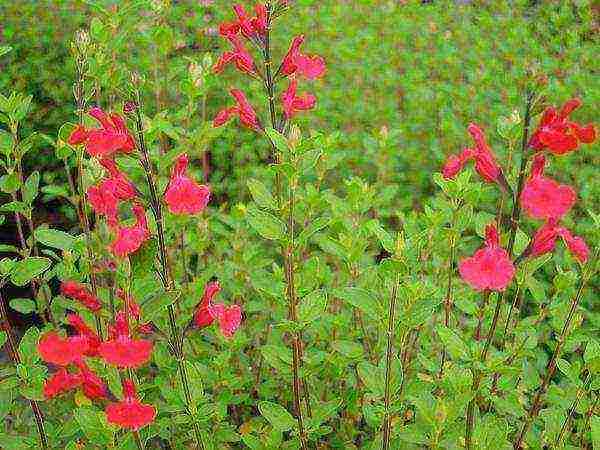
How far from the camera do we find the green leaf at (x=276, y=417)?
1.89m

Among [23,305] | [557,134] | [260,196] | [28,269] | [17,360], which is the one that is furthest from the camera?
[23,305]

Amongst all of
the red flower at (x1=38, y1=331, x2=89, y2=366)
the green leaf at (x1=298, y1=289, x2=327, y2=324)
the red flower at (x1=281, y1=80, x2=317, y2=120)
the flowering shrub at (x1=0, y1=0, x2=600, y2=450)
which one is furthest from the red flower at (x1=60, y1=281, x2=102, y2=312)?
the red flower at (x1=281, y1=80, x2=317, y2=120)

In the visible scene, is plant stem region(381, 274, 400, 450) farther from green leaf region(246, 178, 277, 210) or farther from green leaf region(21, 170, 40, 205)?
green leaf region(21, 170, 40, 205)

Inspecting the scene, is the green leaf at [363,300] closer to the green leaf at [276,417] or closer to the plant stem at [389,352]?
the plant stem at [389,352]

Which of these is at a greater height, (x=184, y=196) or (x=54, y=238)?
(x=184, y=196)

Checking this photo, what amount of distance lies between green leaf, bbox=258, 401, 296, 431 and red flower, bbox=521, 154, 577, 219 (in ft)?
2.90

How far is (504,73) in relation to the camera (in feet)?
15.9

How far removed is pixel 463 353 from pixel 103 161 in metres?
0.86

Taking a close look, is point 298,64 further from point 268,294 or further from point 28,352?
point 28,352

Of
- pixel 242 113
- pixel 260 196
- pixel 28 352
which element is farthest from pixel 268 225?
pixel 28 352

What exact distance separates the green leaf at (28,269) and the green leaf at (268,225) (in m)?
0.45

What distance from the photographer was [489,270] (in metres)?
1.34

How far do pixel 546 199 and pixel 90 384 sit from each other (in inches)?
42.0

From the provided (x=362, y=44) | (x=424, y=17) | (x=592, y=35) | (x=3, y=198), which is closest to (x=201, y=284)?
(x=3, y=198)
